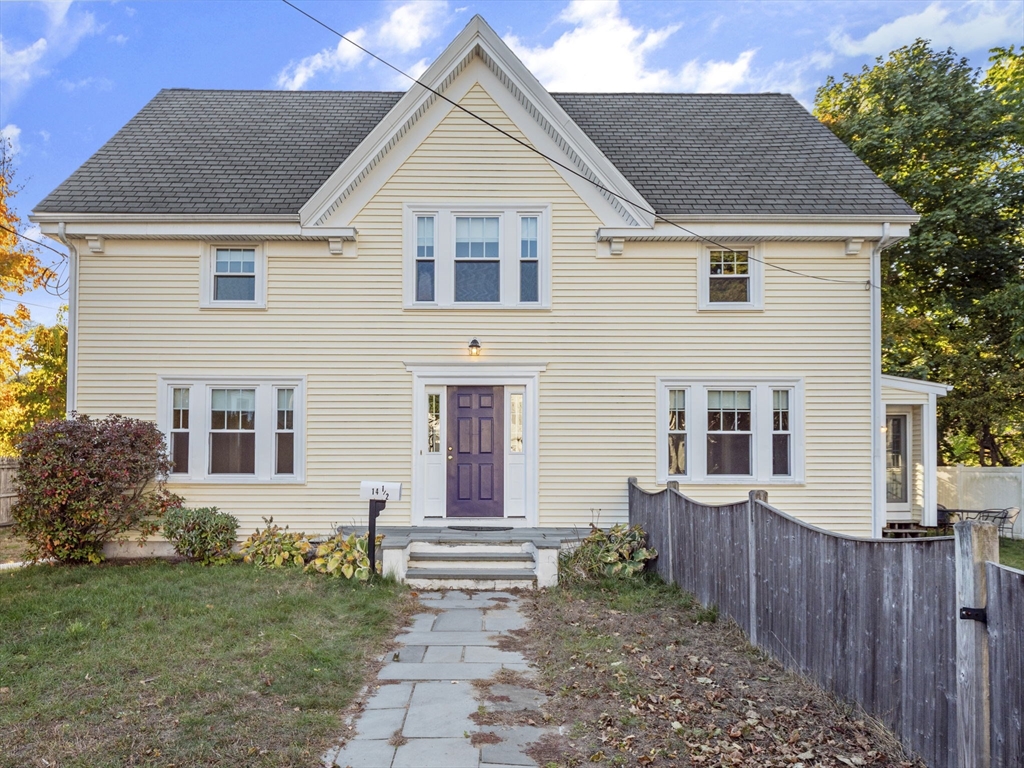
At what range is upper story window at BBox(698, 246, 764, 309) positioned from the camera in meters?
10.3

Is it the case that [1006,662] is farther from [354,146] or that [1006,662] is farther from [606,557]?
[354,146]

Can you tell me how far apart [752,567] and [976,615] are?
105 inches

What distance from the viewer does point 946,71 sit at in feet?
56.7

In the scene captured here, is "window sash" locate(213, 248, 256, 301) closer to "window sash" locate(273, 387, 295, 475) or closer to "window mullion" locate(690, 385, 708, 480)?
"window sash" locate(273, 387, 295, 475)

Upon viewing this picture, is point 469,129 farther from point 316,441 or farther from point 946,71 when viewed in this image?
point 946,71

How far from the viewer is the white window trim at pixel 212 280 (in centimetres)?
1007

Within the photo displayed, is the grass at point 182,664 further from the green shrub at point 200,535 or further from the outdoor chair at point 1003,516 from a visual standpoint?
the outdoor chair at point 1003,516

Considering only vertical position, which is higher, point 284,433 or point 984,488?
point 284,433

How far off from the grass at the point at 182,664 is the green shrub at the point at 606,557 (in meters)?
2.12

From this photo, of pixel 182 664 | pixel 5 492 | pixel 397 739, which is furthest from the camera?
pixel 5 492

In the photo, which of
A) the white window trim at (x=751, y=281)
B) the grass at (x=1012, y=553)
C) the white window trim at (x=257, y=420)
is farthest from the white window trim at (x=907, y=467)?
the white window trim at (x=257, y=420)

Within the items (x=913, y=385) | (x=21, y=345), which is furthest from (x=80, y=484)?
(x=21, y=345)

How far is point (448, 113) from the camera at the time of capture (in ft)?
33.3

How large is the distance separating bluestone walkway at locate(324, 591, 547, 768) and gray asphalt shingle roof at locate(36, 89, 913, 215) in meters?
6.68
